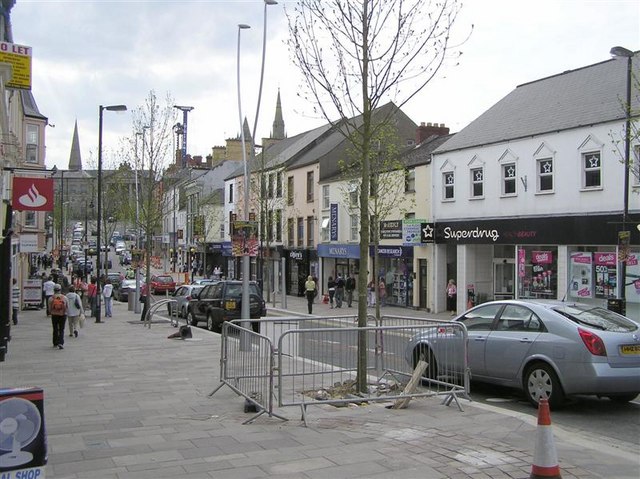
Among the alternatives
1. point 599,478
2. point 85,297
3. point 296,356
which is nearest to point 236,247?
point 296,356

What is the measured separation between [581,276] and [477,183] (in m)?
6.80

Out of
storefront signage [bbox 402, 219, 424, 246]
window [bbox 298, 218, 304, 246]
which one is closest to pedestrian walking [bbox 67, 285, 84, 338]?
storefront signage [bbox 402, 219, 424, 246]

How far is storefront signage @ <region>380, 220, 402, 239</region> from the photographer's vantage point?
3254cm

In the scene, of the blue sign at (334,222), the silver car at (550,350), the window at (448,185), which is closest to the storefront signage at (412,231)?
the window at (448,185)

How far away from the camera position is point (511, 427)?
7.46 m

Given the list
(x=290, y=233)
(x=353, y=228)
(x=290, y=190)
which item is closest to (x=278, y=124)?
(x=290, y=190)

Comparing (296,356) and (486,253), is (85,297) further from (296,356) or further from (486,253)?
(296,356)

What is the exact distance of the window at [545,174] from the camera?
81.6 feet

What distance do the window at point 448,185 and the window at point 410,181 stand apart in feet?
7.77

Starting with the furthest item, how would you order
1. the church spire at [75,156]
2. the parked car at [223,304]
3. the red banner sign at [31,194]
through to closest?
the church spire at [75,156], the parked car at [223,304], the red banner sign at [31,194]

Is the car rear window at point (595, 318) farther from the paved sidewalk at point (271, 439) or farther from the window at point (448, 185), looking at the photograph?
the window at point (448, 185)

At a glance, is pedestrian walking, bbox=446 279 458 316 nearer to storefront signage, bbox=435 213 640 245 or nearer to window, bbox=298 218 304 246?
storefront signage, bbox=435 213 640 245

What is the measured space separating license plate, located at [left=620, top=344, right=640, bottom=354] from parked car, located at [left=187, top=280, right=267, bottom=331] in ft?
47.9

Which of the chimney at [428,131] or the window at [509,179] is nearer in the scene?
the window at [509,179]
